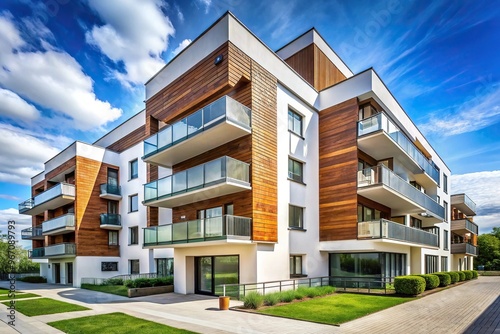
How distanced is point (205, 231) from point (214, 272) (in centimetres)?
312

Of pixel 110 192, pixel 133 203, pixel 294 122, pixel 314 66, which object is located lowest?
pixel 133 203

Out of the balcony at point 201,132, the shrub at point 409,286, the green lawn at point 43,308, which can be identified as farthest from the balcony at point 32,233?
the shrub at point 409,286

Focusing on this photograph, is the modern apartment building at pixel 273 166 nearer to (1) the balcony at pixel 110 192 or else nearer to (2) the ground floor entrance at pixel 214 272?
(2) the ground floor entrance at pixel 214 272

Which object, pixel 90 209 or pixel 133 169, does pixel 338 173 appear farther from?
pixel 90 209

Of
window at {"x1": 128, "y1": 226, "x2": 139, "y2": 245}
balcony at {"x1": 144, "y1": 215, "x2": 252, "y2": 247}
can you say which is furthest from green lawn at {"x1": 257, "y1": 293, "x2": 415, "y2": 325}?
window at {"x1": 128, "y1": 226, "x2": 139, "y2": 245}

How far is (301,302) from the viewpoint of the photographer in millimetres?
13547

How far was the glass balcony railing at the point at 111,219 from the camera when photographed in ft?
90.5

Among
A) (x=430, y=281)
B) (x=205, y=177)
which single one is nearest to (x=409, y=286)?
(x=430, y=281)

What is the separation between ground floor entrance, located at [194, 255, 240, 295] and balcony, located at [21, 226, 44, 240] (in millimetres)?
25120

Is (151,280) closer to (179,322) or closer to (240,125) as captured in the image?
(179,322)

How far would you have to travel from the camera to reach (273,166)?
53.1ft

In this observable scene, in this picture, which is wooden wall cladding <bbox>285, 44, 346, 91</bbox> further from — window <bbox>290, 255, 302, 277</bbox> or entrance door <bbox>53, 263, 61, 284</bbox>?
entrance door <bbox>53, 263, 61, 284</bbox>

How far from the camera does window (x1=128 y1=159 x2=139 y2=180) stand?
27766 mm

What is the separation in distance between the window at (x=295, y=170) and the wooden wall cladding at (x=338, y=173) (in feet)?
4.57
